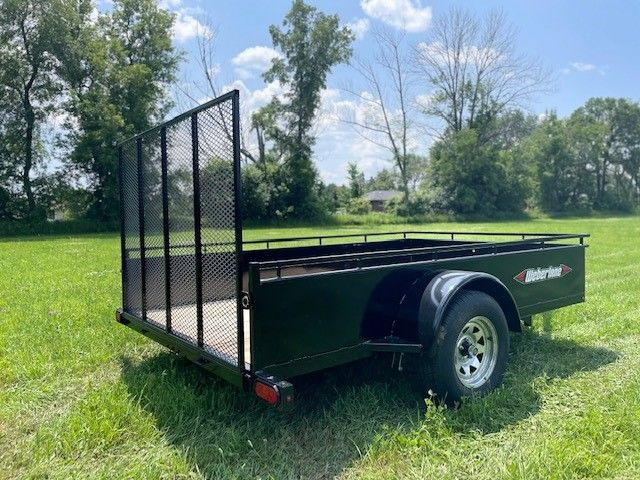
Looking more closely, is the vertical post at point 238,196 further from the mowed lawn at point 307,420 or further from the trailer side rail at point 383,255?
the mowed lawn at point 307,420

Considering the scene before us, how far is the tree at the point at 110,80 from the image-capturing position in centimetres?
2616

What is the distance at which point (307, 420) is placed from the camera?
10.4ft

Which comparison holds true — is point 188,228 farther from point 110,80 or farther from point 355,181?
point 355,181

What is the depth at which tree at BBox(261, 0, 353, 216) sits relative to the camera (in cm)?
3253

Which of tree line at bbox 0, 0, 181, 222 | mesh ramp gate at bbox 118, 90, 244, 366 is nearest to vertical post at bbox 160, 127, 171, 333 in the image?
mesh ramp gate at bbox 118, 90, 244, 366

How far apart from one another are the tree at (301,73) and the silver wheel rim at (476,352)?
28.6 meters

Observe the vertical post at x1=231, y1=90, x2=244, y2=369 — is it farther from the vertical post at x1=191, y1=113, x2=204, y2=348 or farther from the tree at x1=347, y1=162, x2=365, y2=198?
the tree at x1=347, y1=162, x2=365, y2=198

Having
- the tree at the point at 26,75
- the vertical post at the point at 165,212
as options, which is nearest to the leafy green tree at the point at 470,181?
the tree at the point at 26,75

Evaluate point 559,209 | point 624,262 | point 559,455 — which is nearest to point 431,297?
point 559,455

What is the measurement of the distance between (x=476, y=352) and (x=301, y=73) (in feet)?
106

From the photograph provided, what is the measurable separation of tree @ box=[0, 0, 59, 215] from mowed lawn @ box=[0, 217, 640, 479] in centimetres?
2468

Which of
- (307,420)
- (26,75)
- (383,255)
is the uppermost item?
(26,75)

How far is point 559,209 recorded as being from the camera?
5006cm

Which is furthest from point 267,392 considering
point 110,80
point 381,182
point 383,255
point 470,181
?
point 381,182
